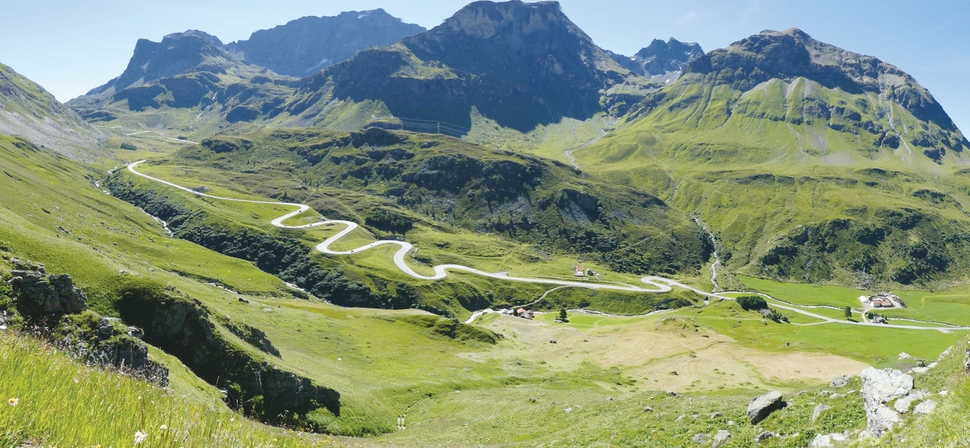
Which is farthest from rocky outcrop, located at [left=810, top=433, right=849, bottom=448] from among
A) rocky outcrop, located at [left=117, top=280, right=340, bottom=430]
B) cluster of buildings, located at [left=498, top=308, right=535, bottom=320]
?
cluster of buildings, located at [left=498, top=308, right=535, bottom=320]

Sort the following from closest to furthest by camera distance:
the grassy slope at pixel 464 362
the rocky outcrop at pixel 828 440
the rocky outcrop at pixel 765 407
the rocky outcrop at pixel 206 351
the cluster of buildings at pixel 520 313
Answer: the rocky outcrop at pixel 828 440 < the rocky outcrop at pixel 765 407 < the grassy slope at pixel 464 362 < the rocky outcrop at pixel 206 351 < the cluster of buildings at pixel 520 313

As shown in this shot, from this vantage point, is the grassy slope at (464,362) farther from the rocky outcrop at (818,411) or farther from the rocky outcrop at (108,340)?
the rocky outcrop at (108,340)

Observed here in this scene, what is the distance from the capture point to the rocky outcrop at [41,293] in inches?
1351

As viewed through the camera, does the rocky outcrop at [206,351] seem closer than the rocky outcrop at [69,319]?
No

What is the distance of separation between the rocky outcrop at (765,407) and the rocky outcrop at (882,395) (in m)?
8.07

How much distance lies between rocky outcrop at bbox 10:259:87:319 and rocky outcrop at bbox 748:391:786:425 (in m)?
47.7

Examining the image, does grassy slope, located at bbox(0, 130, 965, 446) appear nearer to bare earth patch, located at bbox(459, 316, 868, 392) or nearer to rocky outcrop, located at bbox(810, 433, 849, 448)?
bare earth patch, located at bbox(459, 316, 868, 392)

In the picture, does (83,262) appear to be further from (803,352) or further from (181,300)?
(803,352)

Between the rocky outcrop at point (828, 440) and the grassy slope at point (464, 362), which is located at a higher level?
the rocky outcrop at point (828, 440)

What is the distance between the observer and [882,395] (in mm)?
17844

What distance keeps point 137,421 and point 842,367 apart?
128 m

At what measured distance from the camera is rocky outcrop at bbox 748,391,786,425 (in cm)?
2639

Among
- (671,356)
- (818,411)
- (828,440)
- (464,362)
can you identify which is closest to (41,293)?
(828,440)

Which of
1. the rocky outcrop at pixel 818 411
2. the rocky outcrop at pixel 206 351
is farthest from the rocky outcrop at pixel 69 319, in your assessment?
the rocky outcrop at pixel 818 411
